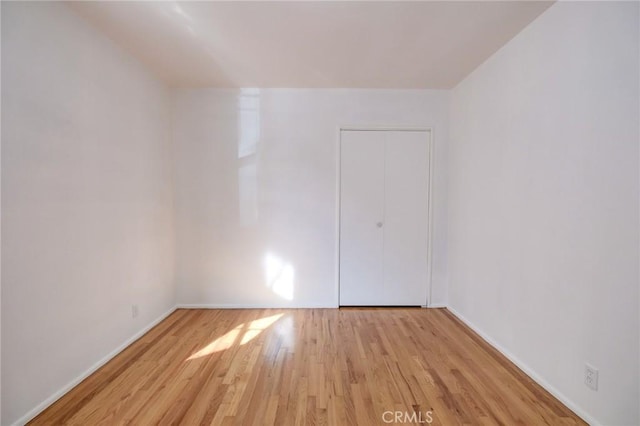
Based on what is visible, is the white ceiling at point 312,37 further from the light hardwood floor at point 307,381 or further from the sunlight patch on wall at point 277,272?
the light hardwood floor at point 307,381

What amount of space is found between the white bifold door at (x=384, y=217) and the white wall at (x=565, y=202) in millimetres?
712

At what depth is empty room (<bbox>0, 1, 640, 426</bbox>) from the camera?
163 cm

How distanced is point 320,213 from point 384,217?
75 cm

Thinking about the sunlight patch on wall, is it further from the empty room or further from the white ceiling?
the white ceiling

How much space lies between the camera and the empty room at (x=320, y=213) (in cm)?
163

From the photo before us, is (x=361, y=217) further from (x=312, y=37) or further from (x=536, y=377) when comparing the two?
(x=536, y=377)

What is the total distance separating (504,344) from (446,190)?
1.69 meters

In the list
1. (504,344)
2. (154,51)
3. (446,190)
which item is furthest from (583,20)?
(154,51)

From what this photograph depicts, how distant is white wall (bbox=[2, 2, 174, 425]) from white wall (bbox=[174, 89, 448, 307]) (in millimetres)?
594

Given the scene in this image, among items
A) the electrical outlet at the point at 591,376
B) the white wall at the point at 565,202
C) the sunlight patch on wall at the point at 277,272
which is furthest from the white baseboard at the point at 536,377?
the sunlight patch on wall at the point at 277,272

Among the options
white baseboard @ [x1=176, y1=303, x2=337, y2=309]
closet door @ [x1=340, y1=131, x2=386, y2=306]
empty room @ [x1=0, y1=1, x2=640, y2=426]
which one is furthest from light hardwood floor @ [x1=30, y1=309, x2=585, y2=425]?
closet door @ [x1=340, y1=131, x2=386, y2=306]

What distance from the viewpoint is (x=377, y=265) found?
11.3 feet

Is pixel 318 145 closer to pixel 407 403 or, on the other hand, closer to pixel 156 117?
pixel 156 117

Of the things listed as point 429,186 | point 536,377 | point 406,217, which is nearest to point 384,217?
point 406,217
